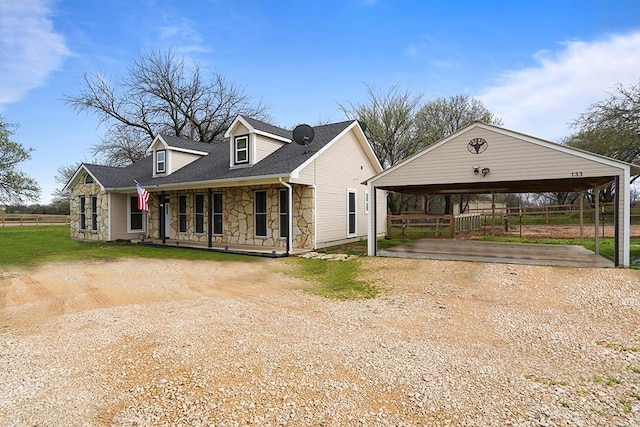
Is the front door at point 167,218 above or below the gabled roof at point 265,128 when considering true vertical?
below

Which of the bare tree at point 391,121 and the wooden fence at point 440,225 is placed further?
the bare tree at point 391,121

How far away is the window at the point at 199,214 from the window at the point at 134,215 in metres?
4.67

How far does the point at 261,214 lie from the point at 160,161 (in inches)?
281

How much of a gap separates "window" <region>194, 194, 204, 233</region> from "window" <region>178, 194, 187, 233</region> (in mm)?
861

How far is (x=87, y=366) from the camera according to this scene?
3.77 meters

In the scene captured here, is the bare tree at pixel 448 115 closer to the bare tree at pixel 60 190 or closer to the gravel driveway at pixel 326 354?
the gravel driveway at pixel 326 354

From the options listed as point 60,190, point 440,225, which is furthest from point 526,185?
point 60,190

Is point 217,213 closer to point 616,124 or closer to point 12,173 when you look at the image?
point 616,124

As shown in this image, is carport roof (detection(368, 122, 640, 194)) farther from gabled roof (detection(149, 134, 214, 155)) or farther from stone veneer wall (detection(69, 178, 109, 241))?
stone veneer wall (detection(69, 178, 109, 241))

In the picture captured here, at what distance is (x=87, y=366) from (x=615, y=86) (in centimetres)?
2795

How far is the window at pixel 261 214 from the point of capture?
13.9m

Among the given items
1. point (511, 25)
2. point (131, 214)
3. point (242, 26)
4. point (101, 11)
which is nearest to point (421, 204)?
point (511, 25)

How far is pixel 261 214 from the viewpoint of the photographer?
14.0 meters

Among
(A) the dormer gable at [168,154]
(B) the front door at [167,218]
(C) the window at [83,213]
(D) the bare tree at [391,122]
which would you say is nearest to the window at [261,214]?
(B) the front door at [167,218]
